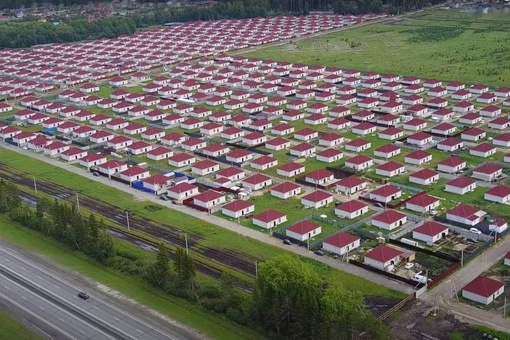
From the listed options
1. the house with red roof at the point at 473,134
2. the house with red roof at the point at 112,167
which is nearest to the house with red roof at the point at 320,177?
the house with red roof at the point at 112,167

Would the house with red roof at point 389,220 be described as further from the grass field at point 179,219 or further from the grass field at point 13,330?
the grass field at point 13,330

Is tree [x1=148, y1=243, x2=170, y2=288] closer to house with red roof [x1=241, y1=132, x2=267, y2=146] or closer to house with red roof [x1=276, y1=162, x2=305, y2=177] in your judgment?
house with red roof [x1=276, y1=162, x2=305, y2=177]

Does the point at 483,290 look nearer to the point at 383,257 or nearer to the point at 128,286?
the point at 383,257

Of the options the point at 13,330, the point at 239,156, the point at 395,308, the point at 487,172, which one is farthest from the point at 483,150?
the point at 13,330

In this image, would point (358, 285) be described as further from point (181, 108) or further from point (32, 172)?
point (181, 108)

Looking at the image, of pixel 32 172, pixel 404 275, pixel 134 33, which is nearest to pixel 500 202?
pixel 404 275

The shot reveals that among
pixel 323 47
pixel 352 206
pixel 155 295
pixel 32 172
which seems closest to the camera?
pixel 155 295
